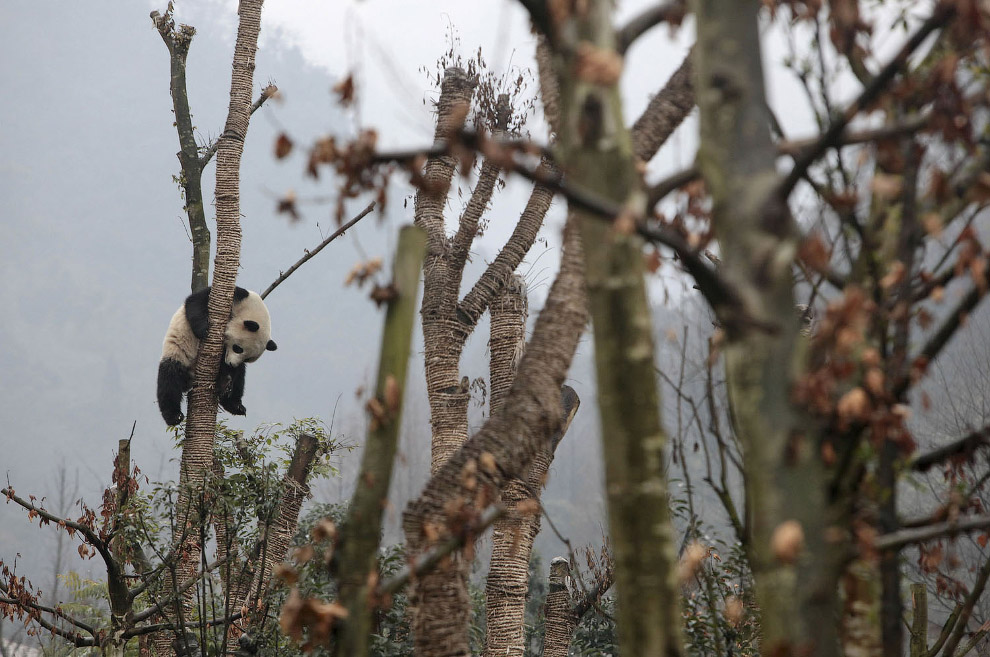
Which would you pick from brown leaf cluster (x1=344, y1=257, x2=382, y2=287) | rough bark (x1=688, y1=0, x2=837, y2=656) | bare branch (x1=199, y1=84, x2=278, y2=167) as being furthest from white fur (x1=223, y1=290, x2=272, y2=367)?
rough bark (x1=688, y1=0, x2=837, y2=656)

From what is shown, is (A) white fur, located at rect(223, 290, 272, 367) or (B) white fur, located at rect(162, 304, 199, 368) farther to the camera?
(A) white fur, located at rect(223, 290, 272, 367)

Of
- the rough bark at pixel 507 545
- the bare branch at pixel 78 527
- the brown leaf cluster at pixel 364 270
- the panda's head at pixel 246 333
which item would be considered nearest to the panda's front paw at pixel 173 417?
the panda's head at pixel 246 333

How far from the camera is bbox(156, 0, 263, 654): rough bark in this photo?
282 inches

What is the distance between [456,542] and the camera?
7.86 ft

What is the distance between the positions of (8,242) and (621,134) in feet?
334

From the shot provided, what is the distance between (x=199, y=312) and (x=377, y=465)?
239 inches

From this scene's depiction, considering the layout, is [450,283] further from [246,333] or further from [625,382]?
[625,382]

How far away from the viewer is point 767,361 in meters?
1.82

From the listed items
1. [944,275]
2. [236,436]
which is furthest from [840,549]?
[236,436]

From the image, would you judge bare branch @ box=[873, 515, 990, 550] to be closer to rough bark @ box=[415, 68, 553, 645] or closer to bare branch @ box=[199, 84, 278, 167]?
rough bark @ box=[415, 68, 553, 645]

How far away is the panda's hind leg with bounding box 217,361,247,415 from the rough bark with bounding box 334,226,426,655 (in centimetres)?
578

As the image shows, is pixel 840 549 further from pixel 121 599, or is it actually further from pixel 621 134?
pixel 121 599

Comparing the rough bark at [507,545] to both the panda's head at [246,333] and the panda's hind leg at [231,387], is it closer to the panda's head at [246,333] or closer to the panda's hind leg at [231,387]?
the panda's hind leg at [231,387]

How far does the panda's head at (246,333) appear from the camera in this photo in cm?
880
